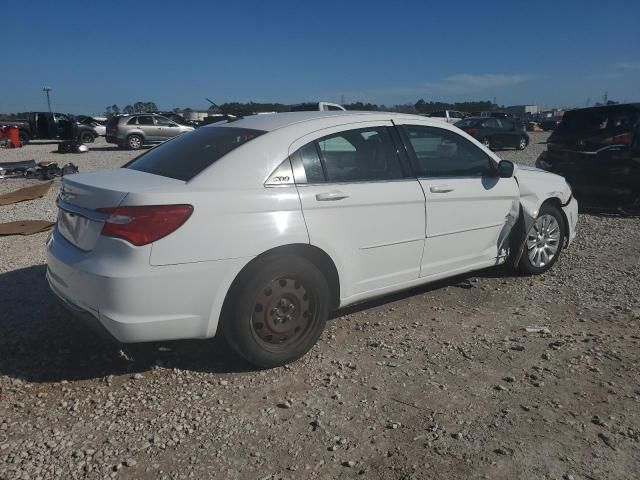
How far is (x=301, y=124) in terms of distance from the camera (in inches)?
142

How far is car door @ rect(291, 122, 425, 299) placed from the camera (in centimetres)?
343

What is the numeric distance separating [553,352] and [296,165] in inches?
85.2

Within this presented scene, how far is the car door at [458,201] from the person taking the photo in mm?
4074

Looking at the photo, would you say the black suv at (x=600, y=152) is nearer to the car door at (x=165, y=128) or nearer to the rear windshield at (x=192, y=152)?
the rear windshield at (x=192, y=152)

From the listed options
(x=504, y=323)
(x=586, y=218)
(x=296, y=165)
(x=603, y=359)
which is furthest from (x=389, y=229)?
(x=586, y=218)

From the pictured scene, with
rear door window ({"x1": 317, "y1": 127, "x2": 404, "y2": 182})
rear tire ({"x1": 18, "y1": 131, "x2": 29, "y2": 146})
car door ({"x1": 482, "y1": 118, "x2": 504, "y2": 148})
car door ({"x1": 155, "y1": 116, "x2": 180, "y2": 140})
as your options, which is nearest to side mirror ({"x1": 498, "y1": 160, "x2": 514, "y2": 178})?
rear door window ({"x1": 317, "y1": 127, "x2": 404, "y2": 182})

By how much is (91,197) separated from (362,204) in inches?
66.7

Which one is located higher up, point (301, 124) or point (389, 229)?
point (301, 124)

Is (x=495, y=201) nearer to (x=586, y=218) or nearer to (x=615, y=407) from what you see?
(x=615, y=407)

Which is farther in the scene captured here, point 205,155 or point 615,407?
point 205,155

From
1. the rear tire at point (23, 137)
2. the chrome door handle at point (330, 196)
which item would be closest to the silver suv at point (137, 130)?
the rear tire at point (23, 137)

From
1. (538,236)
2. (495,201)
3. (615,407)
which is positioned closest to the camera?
(615,407)

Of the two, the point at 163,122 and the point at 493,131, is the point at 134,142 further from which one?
the point at 493,131

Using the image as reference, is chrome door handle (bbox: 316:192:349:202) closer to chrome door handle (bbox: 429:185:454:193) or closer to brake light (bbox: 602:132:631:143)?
chrome door handle (bbox: 429:185:454:193)
